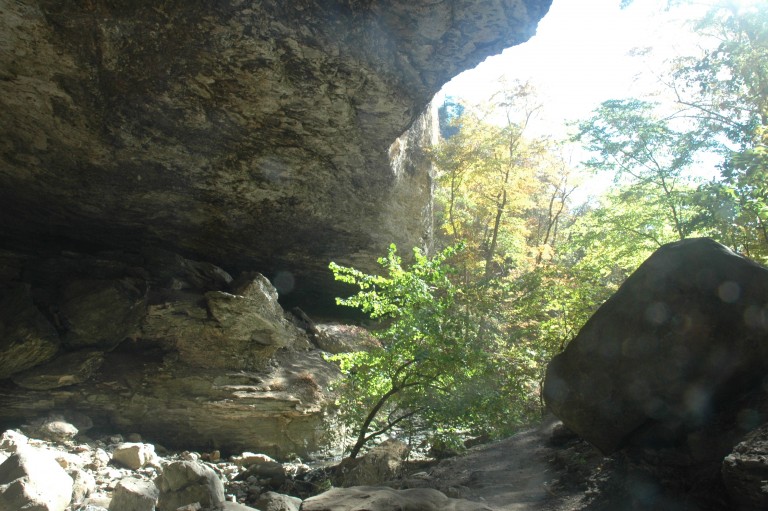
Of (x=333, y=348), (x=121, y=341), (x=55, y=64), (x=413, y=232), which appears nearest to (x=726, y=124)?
(x=413, y=232)

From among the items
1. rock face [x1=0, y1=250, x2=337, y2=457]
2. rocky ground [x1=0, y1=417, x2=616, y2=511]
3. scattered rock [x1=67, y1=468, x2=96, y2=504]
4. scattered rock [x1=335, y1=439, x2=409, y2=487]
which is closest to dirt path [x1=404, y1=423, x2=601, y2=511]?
rocky ground [x1=0, y1=417, x2=616, y2=511]

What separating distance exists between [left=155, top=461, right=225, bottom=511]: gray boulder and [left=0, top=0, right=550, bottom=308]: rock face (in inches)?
206

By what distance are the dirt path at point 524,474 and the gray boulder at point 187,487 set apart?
2565 mm

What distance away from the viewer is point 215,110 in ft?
26.2

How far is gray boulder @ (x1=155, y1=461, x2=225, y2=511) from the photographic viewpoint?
5500 millimetres

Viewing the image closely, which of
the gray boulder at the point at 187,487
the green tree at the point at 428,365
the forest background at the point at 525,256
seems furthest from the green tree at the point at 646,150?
the gray boulder at the point at 187,487

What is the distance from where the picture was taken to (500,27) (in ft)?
24.9

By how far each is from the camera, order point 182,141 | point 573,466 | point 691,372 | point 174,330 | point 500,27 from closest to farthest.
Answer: point 691,372 → point 573,466 → point 500,27 → point 182,141 → point 174,330

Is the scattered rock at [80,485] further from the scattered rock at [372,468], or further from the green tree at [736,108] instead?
the green tree at [736,108]

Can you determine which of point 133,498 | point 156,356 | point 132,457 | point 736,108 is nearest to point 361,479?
point 133,498

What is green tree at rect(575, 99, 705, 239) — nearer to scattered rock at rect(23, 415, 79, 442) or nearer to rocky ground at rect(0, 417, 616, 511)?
rocky ground at rect(0, 417, 616, 511)

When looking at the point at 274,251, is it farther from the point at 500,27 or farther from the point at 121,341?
the point at 500,27

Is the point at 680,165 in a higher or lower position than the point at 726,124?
lower

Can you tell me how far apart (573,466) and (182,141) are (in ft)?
24.9
